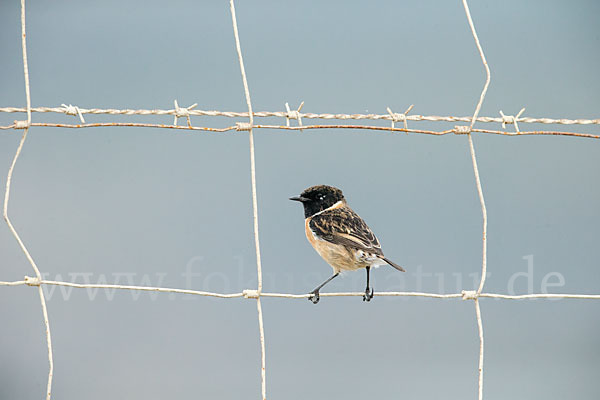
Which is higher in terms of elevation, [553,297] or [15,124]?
[15,124]

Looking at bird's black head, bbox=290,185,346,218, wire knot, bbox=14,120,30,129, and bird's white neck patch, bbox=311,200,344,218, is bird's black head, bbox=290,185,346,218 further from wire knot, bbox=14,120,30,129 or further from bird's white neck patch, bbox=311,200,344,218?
wire knot, bbox=14,120,30,129

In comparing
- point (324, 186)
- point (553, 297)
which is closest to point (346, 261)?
point (324, 186)

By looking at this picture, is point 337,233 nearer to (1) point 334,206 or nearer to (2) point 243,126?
(1) point 334,206

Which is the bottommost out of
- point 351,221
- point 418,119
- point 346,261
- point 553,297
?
point 553,297

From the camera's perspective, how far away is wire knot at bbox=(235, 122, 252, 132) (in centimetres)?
345

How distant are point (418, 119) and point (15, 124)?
2.04m

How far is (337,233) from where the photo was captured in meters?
4.67

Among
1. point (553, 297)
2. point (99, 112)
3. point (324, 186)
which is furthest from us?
point (324, 186)

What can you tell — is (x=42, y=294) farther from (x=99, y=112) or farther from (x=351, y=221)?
(x=351, y=221)

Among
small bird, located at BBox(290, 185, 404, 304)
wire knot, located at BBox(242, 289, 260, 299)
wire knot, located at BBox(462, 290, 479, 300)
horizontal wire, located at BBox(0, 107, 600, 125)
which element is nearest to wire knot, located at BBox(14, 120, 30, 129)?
horizontal wire, located at BBox(0, 107, 600, 125)

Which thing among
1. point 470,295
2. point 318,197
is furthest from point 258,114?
point 318,197

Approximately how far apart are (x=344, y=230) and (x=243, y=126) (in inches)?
58.5

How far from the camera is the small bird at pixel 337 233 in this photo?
4.55 metres

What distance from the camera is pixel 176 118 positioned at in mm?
3523
